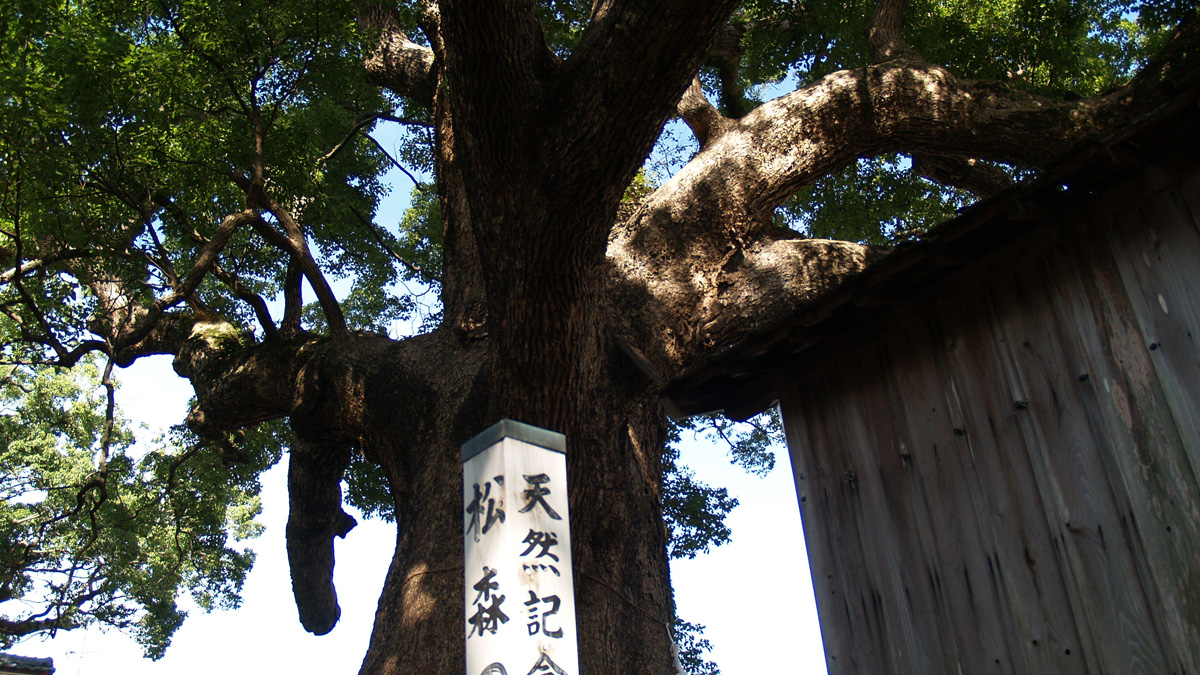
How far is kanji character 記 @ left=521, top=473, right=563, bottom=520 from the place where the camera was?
3.01 meters

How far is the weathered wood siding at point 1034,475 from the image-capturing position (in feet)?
9.55

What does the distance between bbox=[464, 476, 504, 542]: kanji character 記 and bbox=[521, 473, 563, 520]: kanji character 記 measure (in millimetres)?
101

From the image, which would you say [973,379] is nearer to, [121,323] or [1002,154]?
[1002,154]

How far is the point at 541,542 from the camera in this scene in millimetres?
2984

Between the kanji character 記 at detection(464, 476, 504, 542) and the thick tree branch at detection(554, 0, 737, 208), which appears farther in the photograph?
the thick tree branch at detection(554, 0, 737, 208)

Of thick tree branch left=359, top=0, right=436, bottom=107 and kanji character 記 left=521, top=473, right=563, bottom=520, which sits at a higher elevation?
thick tree branch left=359, top=0, right=436, bottom=107

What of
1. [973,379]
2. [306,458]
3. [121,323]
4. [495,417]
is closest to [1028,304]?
[973,379]

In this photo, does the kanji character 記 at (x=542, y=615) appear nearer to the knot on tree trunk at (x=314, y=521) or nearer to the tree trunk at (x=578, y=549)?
the tree trunk at (x=578, y=549)

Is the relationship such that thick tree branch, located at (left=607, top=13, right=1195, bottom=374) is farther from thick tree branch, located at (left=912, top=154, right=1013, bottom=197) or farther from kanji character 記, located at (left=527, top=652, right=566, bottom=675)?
kanji character 記, located at (left=527, top=652, right=566, bottom=675)

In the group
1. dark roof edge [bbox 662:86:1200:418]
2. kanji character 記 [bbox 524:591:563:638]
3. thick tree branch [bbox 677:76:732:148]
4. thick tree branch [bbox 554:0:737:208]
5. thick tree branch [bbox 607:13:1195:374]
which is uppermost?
thick tree branch [bbox 677:76:732:148]

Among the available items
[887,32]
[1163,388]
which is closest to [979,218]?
[1163,388]

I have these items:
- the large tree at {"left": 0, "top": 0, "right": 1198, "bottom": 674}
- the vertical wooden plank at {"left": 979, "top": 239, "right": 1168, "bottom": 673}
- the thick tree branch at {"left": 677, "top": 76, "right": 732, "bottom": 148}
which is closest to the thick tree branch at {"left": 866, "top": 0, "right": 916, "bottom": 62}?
the large tree at {"left": 0, "top": 0, "right": 1198, "bottom": 674}

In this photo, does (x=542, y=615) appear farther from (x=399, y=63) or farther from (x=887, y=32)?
(x=887, y=32)

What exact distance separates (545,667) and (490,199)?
96.3 inches
